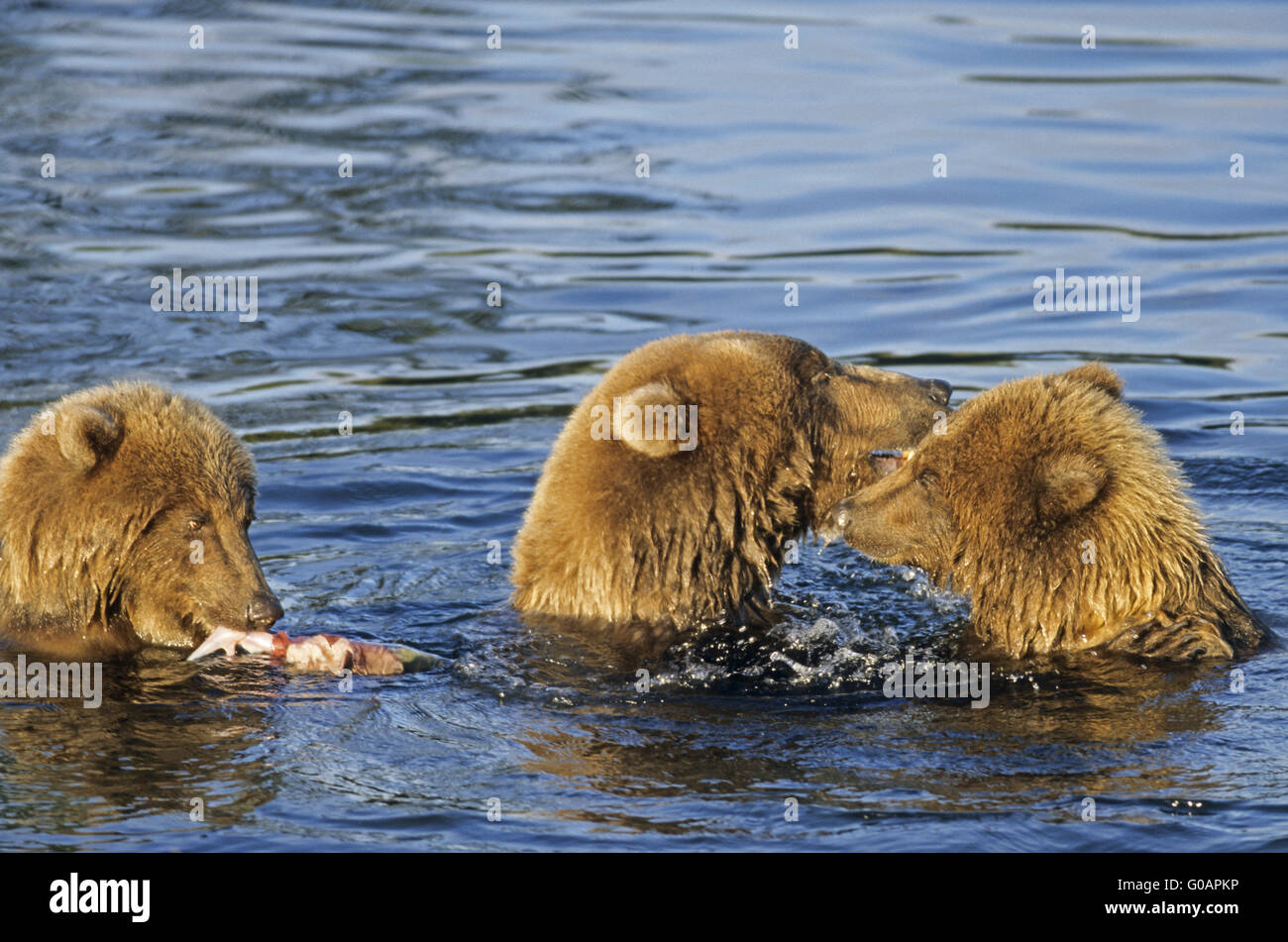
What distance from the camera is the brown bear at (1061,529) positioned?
A: 7.74 m

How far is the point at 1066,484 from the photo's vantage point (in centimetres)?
771

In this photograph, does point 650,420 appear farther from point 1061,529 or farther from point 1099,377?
point 1099,377

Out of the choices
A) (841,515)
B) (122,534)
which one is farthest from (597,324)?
(122,534)

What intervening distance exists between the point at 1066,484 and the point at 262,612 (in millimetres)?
3695

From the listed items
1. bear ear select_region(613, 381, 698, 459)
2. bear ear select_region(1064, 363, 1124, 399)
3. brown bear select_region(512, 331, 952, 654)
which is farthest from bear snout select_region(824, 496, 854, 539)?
bear ear select_region(1064, 363, 1124, 399)

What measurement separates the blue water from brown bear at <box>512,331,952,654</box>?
29 cm

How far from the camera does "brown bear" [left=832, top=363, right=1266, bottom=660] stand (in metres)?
7.74

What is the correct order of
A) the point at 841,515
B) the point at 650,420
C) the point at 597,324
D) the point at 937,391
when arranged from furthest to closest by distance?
the point at 597,324 → the point at 937,391 → the point at 841,515 → the point at 650,420

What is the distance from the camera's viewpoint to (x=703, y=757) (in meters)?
7.09

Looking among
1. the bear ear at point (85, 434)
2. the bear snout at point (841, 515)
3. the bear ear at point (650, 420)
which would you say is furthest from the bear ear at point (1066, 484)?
the bear ear at point (85, 434)

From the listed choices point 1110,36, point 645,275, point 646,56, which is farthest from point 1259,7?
point 645,275

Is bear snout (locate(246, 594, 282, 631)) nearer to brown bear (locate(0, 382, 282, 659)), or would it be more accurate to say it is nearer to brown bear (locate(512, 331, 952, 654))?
brown bear (locate(0, 382, 282, 659))

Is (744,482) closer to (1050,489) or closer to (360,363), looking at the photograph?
(1050,489)

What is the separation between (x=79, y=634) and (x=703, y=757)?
3075 millimetres
